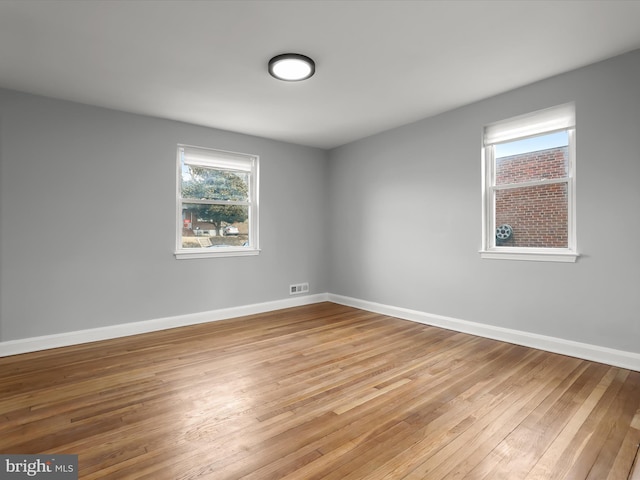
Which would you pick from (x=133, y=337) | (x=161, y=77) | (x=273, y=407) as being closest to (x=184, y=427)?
(x=273, y=407)

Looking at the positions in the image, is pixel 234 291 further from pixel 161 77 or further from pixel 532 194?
pixel 532 194

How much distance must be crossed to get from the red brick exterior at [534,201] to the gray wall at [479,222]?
21 cm

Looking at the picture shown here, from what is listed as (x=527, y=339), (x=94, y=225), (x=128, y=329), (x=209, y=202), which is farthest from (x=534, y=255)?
(x=94, y=225)

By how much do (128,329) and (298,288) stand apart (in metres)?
2.50

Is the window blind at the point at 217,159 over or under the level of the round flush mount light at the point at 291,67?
under

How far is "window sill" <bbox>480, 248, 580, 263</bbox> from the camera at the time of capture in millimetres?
3145

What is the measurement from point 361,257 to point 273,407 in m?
3.30

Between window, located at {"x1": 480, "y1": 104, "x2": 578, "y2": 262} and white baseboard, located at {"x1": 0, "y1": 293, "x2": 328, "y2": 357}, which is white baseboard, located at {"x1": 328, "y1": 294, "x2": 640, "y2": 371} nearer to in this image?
window, located at {"x1": 480, "y1": 104, "x2": 578, "y2": 262}

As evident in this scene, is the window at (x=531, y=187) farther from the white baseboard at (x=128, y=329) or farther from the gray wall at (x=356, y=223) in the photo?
the white baseboard at (x=128, y=329)

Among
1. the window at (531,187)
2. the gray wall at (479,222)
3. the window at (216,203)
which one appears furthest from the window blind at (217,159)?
the window at (531,187)

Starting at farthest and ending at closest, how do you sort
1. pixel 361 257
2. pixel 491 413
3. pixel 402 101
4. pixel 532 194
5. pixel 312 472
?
pixel 361 257, pixel 402 101, pixel 532 194, pixel 491 413, pixel 312 472

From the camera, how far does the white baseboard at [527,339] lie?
286cm

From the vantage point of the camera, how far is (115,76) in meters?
3.10

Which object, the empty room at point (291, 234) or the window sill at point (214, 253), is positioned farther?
the window sill at point (214, 253)
